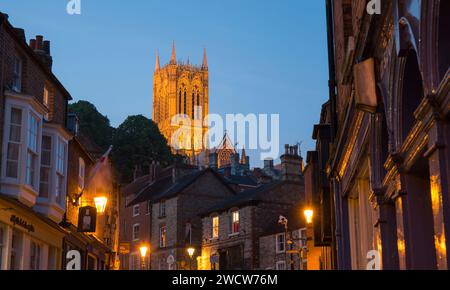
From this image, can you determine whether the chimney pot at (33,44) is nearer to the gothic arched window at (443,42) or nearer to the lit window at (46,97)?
the lit window at (46,97)

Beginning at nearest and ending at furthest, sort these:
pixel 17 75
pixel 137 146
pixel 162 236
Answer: pixel 17 75
pixel 162 236
pixel 137 146

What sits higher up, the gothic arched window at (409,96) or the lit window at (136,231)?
the lit window at (136,231)

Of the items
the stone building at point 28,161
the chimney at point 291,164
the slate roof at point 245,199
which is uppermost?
the chimney at point 291,164

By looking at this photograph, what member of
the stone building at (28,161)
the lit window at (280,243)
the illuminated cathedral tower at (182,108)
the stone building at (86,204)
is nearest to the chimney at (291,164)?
the lit window at (280,243)

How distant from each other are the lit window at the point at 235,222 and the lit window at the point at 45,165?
30.5m

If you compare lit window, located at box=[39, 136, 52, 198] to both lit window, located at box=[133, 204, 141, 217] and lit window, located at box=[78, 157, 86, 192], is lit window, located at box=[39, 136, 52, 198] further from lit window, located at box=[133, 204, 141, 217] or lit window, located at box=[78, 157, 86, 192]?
lit window, located at box=[133, 204, 141, 217]

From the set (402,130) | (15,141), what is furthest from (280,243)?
(402,130)

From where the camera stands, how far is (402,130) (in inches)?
367

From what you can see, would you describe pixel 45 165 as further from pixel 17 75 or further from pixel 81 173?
pixel 81 173

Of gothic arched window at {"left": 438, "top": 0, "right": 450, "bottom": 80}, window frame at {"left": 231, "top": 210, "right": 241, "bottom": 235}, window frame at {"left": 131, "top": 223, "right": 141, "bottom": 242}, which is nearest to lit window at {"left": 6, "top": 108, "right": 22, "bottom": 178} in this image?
gothic arched window at {"left": 438, "top": 0, "right": 450, "bottom": 80}

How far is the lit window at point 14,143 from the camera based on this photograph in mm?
18250

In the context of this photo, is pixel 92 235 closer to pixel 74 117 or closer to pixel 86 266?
pixel 86 266

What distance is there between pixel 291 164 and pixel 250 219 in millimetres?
5064

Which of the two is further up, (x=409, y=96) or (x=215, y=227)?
(x=215, y=227)
